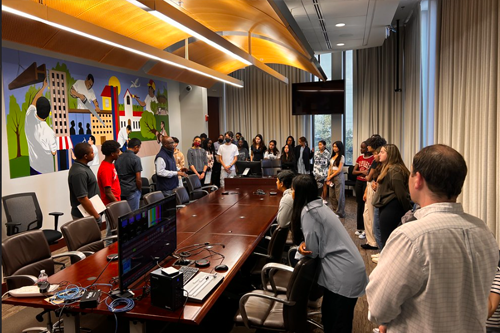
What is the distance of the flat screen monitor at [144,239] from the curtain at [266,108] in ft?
29.4

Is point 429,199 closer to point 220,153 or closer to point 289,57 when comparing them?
point 289,57

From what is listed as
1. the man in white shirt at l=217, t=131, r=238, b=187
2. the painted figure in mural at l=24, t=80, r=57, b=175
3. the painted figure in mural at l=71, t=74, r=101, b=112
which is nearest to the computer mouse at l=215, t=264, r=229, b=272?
the painted figure in mural at l=24, t=80, r=57, b=175

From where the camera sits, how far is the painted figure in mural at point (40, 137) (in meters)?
5.76

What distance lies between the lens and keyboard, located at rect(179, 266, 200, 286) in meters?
2.66

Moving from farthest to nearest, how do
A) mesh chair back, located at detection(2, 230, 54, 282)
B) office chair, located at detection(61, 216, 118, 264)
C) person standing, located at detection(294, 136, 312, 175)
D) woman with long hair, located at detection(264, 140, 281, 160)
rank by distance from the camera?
woman with long hair, located at detection(264, 140, 281, 160) → person standing, located at detection(294, 136, 312, 175) → office chair, located at detection(61, 216, 118, 264) → mesh chair back, located at detection(2, 230, 54, 282)

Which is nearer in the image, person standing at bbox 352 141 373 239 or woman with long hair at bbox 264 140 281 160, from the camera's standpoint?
person standing at bbox 352 141 373 239

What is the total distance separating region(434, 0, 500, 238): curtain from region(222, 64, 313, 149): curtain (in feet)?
21.2

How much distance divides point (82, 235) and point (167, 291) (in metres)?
2.06

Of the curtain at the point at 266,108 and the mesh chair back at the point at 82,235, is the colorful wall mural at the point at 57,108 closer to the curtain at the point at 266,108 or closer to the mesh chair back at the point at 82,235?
the mesh chair back at the point at 82,235

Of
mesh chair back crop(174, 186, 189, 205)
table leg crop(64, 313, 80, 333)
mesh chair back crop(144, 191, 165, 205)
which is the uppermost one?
mesh chair back crop(144, 191, 165, 205)

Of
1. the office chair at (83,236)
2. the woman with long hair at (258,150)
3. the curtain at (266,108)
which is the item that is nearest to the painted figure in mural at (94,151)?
the office chair at (83,236)

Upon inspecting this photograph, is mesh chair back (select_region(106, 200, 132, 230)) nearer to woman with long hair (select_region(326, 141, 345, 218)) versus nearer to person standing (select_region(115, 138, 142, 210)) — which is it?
person standing (select_region(115, 138, 142, 210))

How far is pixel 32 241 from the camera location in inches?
134

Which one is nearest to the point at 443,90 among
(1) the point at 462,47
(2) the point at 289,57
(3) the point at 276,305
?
(1) the point at 462,47
